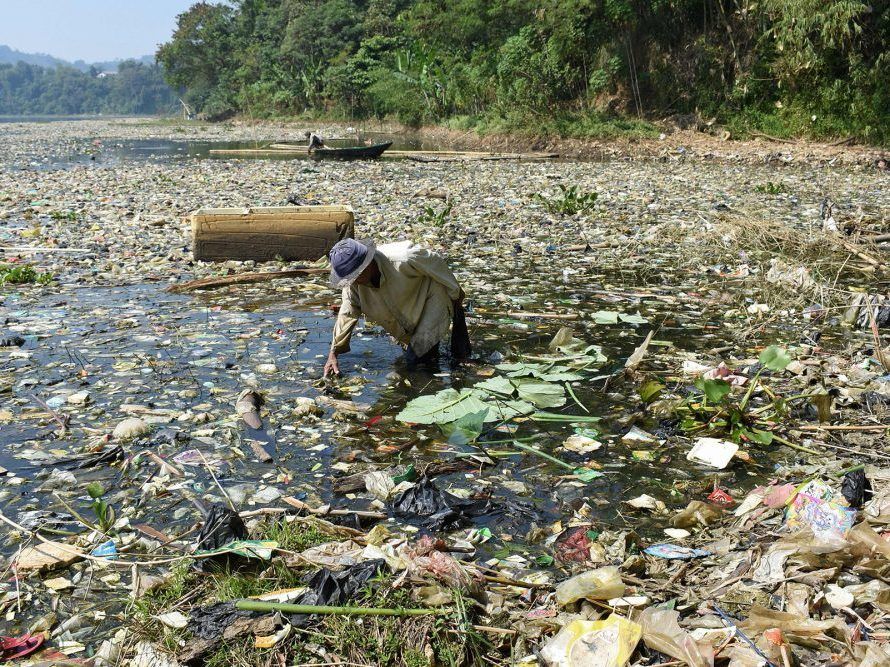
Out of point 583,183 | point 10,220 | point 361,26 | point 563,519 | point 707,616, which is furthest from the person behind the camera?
point 361,26

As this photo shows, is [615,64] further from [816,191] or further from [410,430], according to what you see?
[410,430]

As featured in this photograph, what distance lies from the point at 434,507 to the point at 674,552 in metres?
1.07

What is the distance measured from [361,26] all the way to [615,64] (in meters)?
24.4

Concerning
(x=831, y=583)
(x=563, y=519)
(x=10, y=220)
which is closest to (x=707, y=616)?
(x=831, y=583)

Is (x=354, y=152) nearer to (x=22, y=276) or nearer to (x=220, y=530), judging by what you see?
(x=22, y=276)

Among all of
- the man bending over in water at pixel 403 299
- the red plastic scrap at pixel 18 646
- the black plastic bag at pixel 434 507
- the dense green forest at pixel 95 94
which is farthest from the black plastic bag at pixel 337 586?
the dense green forest at pixel 95 94

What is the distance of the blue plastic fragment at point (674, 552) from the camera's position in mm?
2959

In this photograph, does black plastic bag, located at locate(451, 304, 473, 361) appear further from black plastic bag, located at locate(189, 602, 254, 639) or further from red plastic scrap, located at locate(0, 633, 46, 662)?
red plastic scrap, located at locate(0, 633, 46, 662)

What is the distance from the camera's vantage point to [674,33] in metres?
23.8

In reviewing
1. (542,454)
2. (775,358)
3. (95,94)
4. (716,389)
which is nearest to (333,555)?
(542,454)

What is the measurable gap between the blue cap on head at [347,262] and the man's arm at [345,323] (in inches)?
12.0

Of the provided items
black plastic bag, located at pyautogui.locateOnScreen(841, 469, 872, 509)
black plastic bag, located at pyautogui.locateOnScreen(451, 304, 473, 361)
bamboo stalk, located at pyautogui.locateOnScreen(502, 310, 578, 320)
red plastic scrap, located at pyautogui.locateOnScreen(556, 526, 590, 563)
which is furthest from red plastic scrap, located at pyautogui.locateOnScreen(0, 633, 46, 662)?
bamboo stalk, located at pyautogui.locateOnScreen(502, 310, 578, 320)

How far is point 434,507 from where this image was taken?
3426 millimetres

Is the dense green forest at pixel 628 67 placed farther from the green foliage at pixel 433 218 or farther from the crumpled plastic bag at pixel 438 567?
the crumpled plastic bag at pixel 438 567
